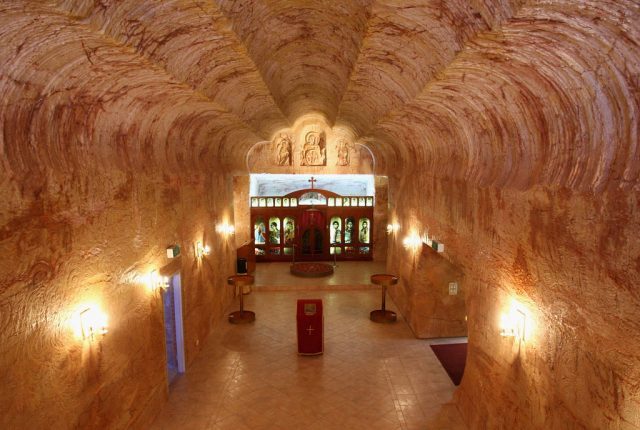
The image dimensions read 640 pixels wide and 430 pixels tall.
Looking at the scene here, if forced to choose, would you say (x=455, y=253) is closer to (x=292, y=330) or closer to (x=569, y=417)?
(x=569, y=417)

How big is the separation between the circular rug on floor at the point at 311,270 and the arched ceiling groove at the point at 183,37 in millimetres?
8755

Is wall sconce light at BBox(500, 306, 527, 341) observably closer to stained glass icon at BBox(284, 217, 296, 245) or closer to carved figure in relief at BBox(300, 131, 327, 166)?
carved figure in relief at BBox(300, 131, 327, 166)

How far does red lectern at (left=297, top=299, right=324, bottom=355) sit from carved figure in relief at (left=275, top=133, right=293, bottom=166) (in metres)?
7.42

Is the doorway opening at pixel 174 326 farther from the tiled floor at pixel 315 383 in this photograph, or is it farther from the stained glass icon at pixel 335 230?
the stained glass icon at pixel 335 230

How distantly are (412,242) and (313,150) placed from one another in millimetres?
6232

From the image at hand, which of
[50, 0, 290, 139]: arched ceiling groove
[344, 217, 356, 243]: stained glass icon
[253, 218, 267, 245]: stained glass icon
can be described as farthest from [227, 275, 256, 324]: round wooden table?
[344, 217, 356, 243]: stained glass icon

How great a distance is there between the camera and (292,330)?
412 inches

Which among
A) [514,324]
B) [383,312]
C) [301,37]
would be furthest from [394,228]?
[301,37]

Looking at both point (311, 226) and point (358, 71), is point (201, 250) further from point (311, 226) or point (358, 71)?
point (311, 226)

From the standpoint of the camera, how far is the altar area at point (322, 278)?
13.7 m

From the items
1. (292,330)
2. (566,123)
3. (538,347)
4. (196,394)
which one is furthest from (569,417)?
(292,330)

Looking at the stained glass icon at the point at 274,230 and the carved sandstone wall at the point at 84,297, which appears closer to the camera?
the carved sandstone wall at the point at 84,297

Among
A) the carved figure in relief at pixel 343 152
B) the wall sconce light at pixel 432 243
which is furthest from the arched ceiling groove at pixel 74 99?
the carved figure in relief at pixel 343 152

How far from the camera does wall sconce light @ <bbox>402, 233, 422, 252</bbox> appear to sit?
391 inches
